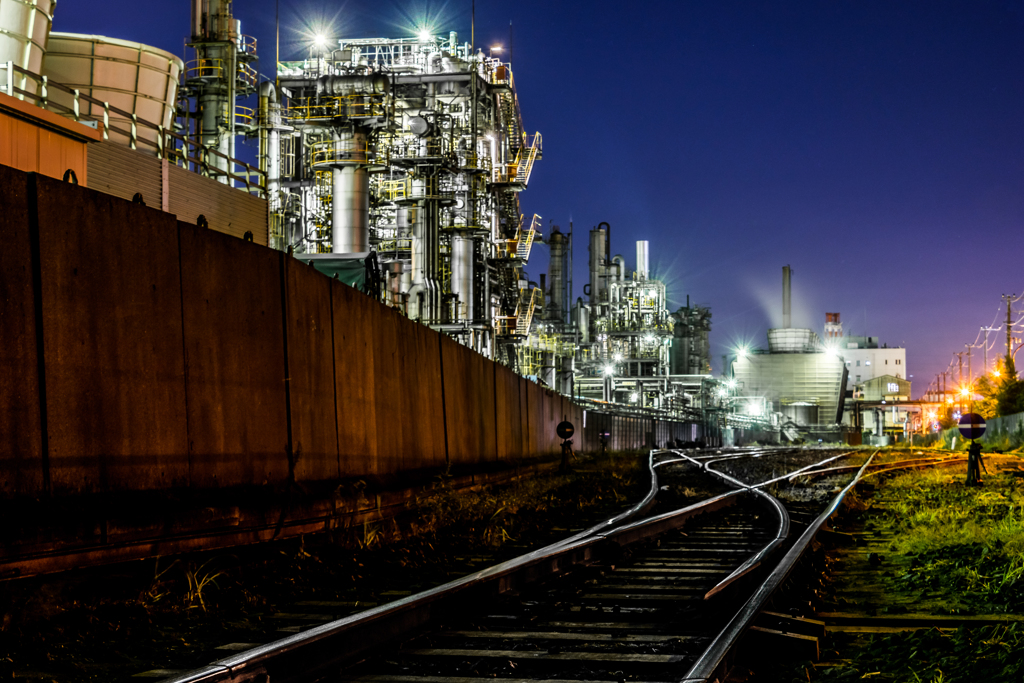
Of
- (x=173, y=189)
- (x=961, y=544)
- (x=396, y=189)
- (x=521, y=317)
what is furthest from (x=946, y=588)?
(x=521, y=317)

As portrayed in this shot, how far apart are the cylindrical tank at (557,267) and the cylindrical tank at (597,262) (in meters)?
6.34

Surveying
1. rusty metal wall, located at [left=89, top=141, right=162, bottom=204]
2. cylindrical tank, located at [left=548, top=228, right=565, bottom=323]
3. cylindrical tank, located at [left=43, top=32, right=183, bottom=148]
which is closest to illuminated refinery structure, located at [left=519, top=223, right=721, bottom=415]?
cylindrical tank, located at [left=548, top=228, right=565, bottom=323]

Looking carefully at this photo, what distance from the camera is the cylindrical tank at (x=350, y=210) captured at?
113 feet

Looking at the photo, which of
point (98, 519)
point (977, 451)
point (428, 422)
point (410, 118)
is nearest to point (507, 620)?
point (98, 519)

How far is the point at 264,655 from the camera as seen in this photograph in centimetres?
467

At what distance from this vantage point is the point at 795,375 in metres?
142

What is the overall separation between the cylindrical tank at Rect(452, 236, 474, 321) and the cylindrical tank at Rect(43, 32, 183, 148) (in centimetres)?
2091

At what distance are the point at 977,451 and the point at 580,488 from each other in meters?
7.39

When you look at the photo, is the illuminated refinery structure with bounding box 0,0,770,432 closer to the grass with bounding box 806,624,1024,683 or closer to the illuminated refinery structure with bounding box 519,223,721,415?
the grass with bounding box 806,624,1024,683

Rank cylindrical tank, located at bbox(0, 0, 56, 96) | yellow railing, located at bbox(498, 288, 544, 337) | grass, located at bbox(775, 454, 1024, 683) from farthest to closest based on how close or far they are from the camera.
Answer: yellow railing, located at bbox(498, 288, 544, 337) → cylindrical tank, located at bbox(0, 0, 56, 96) → grass, located at bbox(775, 454, 1024, 683)

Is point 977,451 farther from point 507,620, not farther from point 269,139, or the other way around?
point 269,139

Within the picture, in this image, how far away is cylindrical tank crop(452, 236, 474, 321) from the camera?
43491mm

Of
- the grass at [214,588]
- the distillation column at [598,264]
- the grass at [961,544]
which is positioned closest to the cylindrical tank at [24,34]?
the grass at [214,588]

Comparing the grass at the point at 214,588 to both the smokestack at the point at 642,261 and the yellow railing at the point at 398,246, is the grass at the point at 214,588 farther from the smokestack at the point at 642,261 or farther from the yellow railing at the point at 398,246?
the smokestack at the point at 642,261
